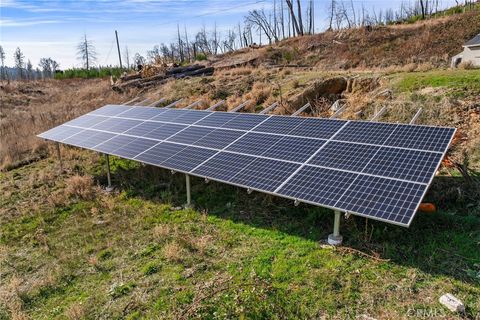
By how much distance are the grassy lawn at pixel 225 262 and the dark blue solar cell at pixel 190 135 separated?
4.47 ft

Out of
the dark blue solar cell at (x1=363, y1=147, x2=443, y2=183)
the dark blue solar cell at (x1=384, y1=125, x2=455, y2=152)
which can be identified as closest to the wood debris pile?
the dark blue solar cell at (x1=384, y1=125, x2=455, y2=152)

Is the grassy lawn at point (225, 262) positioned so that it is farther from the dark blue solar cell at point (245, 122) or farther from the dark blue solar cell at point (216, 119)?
the dark blue solar cell at point (216, 119)

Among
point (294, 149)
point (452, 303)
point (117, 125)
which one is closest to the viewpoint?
point (452, 303)

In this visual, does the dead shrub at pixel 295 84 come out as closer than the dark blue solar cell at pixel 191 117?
No

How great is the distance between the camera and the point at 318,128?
8.77 meters

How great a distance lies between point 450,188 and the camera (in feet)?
25.1

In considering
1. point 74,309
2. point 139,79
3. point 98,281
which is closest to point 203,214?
point 98,281

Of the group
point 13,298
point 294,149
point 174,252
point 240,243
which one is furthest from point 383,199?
point 13,298

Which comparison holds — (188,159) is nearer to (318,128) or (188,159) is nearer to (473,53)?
(318,128)

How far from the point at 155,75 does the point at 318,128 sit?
20.3 metres

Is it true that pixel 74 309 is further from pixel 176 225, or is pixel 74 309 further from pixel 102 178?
pixel 102 178

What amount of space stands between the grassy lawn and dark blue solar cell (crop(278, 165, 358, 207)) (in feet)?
3.30

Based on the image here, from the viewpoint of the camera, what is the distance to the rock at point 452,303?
4.79 m

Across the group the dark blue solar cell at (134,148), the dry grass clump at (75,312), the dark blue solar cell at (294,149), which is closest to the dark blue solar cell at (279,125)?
the dark blue solar cell at (294,149)
